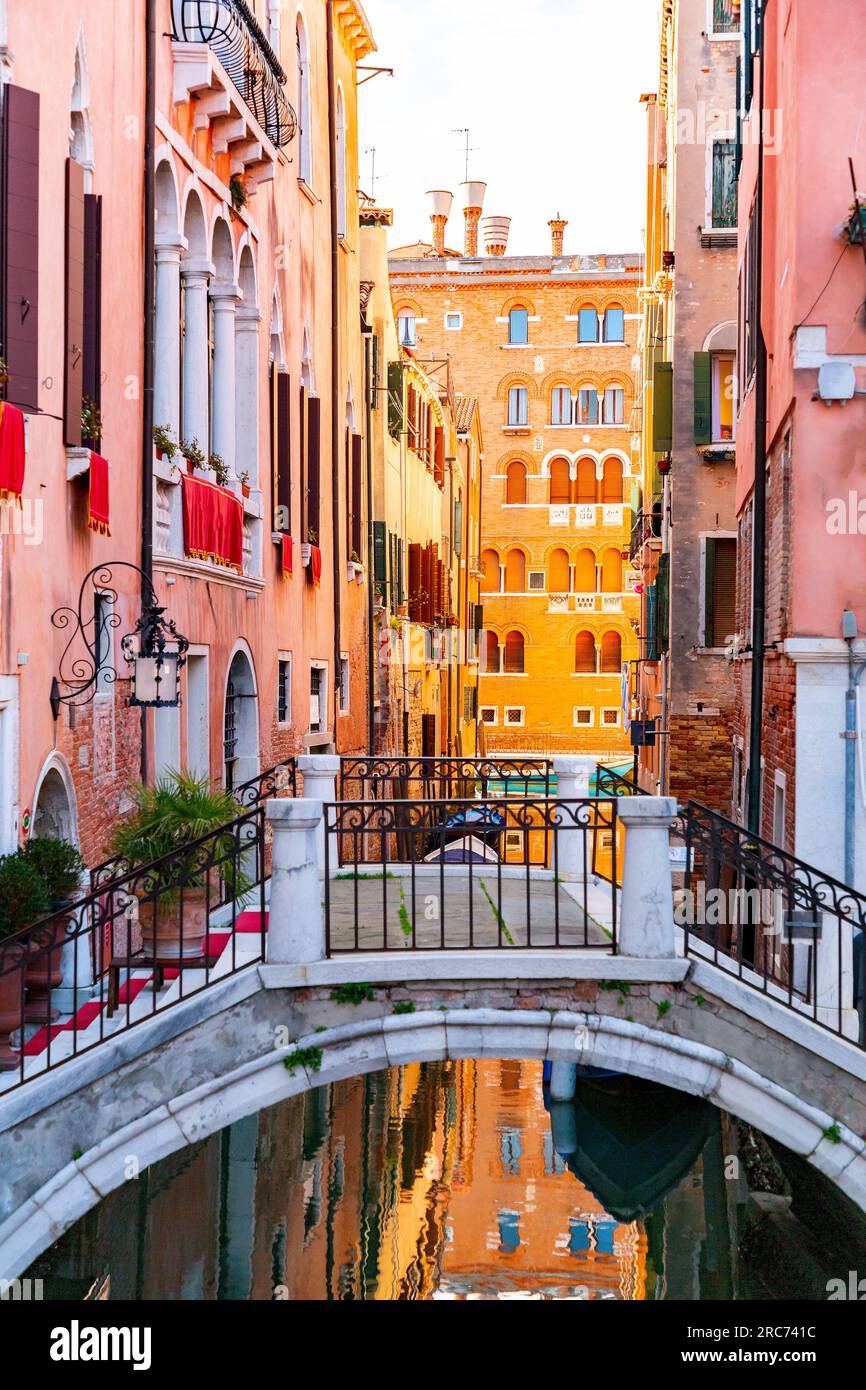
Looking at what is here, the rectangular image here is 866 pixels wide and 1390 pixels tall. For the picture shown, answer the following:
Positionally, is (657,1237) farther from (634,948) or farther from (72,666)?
(72,666)

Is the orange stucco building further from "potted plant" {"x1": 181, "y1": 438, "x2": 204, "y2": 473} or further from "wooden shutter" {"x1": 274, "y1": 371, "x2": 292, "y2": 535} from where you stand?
"potted plant" {"x1": 181, "y1": 438, "x2": 204, "y2": 473}

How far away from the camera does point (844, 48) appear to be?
10586 millimetres

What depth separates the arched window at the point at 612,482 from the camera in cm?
4731

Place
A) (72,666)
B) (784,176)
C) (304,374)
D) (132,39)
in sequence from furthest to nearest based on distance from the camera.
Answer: (304,374), (784,176), (132,39), (72,666)

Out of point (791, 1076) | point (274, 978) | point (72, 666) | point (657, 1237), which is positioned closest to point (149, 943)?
point (274, 978)

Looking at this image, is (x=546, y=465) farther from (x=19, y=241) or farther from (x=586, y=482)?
(x=19, y=241)

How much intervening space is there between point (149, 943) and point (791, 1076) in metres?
3.31

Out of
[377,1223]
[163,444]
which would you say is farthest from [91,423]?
[377,1223]

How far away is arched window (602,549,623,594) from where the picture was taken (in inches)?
1857

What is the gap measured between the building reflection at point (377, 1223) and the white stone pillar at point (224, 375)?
548 centimetres

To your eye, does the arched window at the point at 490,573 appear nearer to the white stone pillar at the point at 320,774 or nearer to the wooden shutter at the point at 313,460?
the wooden shutter at the point at 313,460

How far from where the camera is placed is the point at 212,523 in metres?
12.2

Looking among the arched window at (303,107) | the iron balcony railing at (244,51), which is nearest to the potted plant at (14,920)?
the iron balcony railing at (244,51)

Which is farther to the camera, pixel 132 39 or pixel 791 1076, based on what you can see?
pixel 132 39
